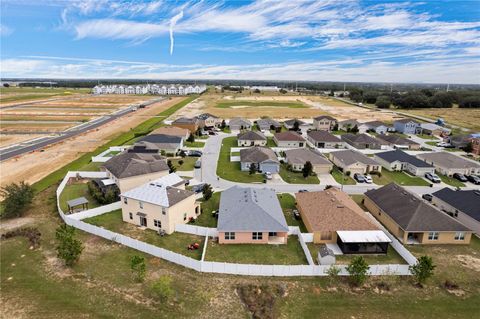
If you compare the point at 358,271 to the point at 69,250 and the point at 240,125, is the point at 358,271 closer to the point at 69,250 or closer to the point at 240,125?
the point at 69,250

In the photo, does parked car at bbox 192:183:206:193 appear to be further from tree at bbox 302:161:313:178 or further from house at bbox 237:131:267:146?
house at bbox 237:131:267:146

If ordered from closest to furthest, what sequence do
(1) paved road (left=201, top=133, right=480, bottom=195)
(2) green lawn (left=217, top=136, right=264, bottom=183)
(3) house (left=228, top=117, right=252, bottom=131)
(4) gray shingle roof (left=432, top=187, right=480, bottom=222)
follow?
(4) gray shingle roof (left=432, top=187, right=480, bottom=222) < (1) paved road (left=201, top=133, right=480, bottom=195) < (2) green lawn (left=217, top=136, right=264, bottom=183) < (3) house (left=228, top=117, right=252, bottom=131)

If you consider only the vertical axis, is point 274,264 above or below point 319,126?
below

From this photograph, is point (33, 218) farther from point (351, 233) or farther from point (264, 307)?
point (351, 233)

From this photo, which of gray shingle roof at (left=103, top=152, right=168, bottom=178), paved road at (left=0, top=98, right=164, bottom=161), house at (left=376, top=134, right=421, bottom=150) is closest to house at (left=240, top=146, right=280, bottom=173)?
gray shingle roof at (left=103, top=152, right=168, bottom=178)

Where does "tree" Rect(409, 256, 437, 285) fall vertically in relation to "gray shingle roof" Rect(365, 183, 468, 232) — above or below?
below

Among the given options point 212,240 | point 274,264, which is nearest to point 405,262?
point 274,264
